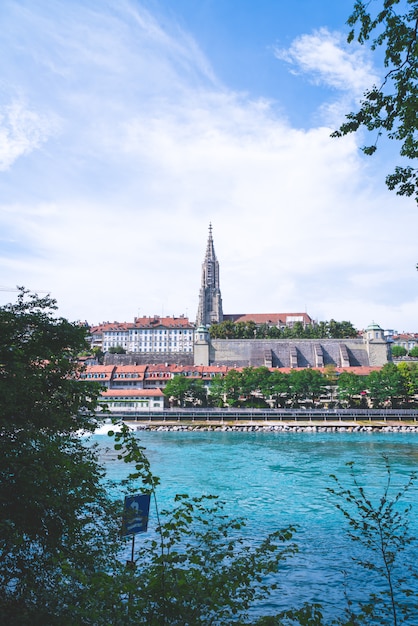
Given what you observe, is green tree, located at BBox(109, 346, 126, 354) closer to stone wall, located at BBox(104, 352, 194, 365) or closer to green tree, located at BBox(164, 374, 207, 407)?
stone wall, located at BBox(104, 352, 194, 365)

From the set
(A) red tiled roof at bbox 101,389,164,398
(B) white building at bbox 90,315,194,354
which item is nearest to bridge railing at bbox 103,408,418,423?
(A) red tiled roof at bbox 101,389,164,398

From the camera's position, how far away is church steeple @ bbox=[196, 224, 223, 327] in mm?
117125

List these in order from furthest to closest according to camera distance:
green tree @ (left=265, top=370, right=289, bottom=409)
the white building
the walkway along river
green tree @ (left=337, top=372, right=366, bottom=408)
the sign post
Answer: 1. the white building
2. green tree @ (left=265, top=370, right=289, bottom=409)
3. green tree @ (left=337, top=372, right=366, bottom=408)
4. the walkway along river
5. the sign post

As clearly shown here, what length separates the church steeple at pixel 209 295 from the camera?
384 ft

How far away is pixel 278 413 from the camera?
6253 centimetres

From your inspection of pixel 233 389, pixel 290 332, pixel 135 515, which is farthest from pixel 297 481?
pixel 290 332

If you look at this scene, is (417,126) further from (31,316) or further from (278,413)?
(278,413)

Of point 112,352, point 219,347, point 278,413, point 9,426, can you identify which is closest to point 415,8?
point 9,426

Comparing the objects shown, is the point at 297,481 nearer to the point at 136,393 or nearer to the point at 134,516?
the point at 134,516

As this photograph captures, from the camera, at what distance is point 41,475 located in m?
7.61

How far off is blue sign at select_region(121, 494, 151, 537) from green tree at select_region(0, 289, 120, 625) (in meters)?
0.79

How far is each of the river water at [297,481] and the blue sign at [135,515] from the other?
487cm

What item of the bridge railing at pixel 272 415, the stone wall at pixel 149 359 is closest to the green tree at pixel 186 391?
the bridge railing at pixel 272 415

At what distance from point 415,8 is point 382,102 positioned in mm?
1536
